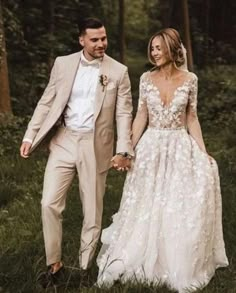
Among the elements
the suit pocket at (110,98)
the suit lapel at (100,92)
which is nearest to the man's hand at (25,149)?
the suit lapel at (100,92)

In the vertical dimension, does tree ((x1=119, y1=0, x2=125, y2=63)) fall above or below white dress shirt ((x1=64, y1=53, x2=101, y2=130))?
below

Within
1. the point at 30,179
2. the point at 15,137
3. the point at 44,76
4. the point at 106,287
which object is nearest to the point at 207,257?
the point at 106,287

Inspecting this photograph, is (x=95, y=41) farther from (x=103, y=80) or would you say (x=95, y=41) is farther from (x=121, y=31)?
(x=121, y=31)

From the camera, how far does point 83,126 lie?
5.63 meters

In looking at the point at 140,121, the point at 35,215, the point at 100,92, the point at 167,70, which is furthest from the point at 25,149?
the point at 35,215

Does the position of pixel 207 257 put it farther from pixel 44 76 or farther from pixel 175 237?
pixel 44 76

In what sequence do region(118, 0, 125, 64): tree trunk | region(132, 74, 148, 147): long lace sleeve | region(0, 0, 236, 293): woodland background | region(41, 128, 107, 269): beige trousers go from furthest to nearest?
region(118, 0, 125, 64): tree trunk → region(0, 0, 236, 293): woodland background → region(132, 74, 148, 147): long lace sleeve → region(41, 128, 107, 269): beige trousers

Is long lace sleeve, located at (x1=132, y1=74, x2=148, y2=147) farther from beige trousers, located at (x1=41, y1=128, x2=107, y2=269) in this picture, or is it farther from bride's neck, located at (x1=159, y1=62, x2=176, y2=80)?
beige trousers, located at (x1=41, y1=128, x2=107, y2=269)

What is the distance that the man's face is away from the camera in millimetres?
5484

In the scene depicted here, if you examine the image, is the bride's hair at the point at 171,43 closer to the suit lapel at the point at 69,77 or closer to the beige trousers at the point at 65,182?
the suit lapel at the point at 69,77

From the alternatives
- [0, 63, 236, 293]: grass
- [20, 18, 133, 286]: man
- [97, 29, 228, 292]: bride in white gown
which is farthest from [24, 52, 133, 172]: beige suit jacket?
[0, 63, 236, 293]: grass

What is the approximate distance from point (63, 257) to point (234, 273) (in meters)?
1.57

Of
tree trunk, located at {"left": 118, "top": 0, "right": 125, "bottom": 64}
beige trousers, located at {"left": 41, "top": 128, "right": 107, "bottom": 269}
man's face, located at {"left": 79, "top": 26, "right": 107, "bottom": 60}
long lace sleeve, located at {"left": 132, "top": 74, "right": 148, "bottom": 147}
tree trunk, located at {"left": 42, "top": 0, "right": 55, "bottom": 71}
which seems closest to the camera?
man's face, located at {"left": 79, "top": 26, "right": 107, "bottom": 60}

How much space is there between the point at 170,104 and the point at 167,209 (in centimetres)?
87
